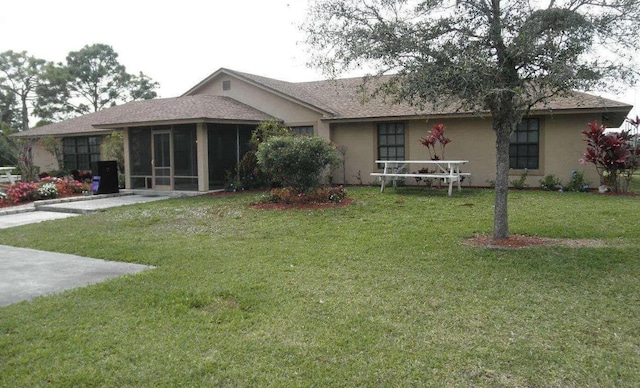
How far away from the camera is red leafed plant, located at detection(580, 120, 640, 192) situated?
1285cm

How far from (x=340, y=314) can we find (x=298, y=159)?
7.86 meters

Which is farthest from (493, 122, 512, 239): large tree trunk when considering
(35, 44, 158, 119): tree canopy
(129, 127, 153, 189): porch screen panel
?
(35, 44, 158, 119): tree canopy

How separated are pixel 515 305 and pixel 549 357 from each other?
1.13m

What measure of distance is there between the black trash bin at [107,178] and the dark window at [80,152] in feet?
19.4

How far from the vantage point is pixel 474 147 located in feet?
51.1

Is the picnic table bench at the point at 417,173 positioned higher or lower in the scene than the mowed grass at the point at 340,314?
higher

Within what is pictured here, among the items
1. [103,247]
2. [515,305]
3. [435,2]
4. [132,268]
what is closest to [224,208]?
[103,247]

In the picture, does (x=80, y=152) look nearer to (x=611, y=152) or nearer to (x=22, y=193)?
(x=22, y=193)

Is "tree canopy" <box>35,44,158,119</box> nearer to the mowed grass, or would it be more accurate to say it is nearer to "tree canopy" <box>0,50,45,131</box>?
"tree canopy" <box>0,50,45,131</box>

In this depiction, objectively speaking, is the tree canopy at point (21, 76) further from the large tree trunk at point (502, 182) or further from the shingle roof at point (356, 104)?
the large tree trunk at point (502, 182)

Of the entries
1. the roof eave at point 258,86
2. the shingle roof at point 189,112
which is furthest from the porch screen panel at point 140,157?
the roof eave at point 258,86

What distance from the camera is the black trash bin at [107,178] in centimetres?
1659

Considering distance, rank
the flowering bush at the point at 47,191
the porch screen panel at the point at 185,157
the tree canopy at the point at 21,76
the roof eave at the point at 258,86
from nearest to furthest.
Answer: the flowering bush at the point at 47,191
the porch screen panel at the point at 185,157
the roof eave at the point at 258,86
the tree canopy at the point at 21,76

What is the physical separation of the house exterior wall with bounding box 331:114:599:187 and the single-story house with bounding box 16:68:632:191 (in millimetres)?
27
